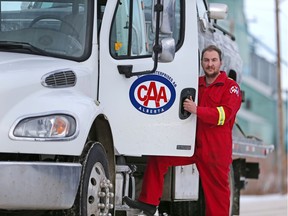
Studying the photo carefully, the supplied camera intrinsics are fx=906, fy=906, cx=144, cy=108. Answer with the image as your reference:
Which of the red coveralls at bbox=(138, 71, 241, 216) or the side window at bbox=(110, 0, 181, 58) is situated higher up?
the side window at bbox=(110, 0, 181, 58)

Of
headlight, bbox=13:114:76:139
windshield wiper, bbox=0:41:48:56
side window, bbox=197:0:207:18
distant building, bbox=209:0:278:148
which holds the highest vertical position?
distant building, bbox=209:0:278:148

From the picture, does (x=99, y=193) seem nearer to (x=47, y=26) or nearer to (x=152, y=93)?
(x=152, y=93)

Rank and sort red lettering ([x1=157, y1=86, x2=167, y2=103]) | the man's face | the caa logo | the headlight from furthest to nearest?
1. the man's face
2. red lettering ([x1=157, y1=86, x2=167, y2=103])
3. the caa logo
4. the headlight

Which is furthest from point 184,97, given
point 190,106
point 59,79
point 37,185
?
point 37,185

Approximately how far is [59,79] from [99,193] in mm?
946

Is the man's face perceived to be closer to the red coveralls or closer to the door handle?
the red coveralls

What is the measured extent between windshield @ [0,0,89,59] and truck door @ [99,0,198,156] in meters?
0.28

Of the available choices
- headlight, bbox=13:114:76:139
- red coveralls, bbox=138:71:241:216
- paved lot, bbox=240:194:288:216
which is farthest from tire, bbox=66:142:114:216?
paved lot, bbox=240:194:288:216

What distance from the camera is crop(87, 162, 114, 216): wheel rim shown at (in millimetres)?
6898

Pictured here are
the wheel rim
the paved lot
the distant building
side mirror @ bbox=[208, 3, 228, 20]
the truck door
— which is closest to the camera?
the wheel rim

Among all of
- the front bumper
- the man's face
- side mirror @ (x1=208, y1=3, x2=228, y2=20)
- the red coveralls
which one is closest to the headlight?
the front bumper

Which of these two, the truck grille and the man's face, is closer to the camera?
the truck grille

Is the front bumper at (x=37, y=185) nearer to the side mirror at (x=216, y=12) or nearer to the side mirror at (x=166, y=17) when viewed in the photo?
the side mirror at (x=166, y=17)

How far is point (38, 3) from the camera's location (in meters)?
7.43
